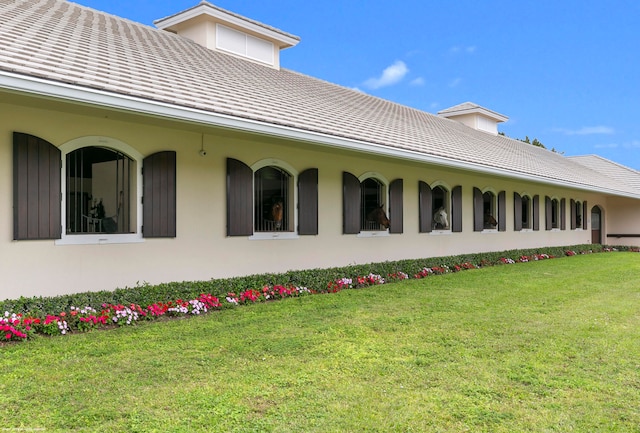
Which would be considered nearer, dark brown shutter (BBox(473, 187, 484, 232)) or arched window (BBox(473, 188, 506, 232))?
dark brown shutter (BBox(473, 187, 484, 232))

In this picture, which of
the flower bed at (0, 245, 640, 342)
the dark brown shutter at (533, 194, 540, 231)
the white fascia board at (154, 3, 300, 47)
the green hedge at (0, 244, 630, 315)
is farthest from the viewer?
the dark brown shutter at (533, 194, 540, 231)

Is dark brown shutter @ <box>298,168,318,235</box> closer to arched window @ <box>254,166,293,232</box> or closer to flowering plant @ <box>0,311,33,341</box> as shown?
arched window @ <box>254,166,293,232</box>

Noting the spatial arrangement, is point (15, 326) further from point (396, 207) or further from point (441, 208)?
point (441, 208)

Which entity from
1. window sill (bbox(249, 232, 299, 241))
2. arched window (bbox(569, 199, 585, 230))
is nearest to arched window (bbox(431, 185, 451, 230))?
window sill (bbox(249, 232, 299, 241))

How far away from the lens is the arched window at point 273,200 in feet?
33.3

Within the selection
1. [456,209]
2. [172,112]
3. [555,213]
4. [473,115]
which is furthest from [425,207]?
[473,115]

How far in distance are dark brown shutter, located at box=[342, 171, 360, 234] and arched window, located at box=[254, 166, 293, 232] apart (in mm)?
1519

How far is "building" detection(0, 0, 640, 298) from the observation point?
6.71 meters

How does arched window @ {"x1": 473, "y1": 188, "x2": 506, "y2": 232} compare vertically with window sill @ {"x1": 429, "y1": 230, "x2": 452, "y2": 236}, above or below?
above

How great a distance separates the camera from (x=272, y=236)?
32.9 feet

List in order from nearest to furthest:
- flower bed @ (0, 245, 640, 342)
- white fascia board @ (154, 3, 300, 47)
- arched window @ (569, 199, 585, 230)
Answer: flower bed @ (0, 245, 640, 342), white fascia board @ (154, 3, 300, 47), arched window @ (569, 199, 585, 230)

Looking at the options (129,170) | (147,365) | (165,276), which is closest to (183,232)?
(165,276)

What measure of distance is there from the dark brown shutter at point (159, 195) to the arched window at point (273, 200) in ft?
6.79

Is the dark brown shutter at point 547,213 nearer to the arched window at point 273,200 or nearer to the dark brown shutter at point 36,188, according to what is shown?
the arched window at point 273,200
